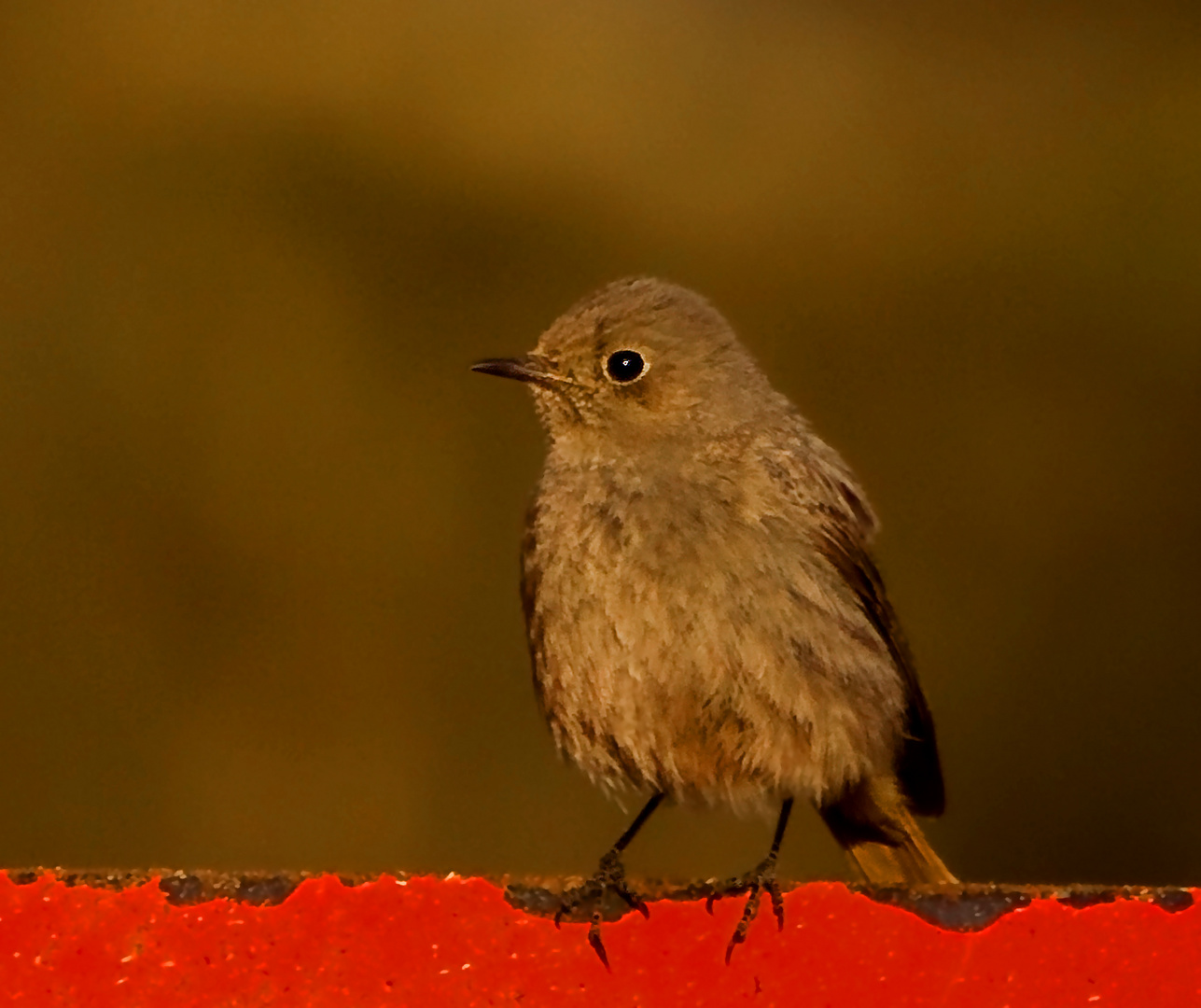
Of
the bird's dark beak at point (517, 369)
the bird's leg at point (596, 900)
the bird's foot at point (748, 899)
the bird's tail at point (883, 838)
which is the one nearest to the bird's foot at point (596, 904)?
the bird's leg at point (596, 900)

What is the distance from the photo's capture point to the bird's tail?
11.5ft

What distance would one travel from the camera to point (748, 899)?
7.11ft

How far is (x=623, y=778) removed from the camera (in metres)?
3.19

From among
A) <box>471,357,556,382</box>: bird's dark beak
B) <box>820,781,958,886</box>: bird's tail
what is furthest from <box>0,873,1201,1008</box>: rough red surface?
<box>820,781,958,886</box>: bird's tail

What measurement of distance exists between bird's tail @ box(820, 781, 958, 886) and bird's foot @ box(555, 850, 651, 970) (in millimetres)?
1352

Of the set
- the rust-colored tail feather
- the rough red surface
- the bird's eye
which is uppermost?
the bird's eye

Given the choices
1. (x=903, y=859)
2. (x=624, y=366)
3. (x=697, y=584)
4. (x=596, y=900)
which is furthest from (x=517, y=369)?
(x=903, y=859)

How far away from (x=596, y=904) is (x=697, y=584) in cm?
83

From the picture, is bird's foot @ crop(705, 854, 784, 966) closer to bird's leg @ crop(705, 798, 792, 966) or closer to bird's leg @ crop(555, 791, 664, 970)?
bird's leg @ crop(705, 798, 792, 966)

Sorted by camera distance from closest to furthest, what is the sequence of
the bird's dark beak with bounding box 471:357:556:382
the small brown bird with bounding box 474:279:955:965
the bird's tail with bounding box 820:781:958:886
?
the small brown bird with bounding box 474:279:955:965
the bird's dark beak with bounding box 471:357:556:382
the bird's tail with bounding box 820:781:958:886

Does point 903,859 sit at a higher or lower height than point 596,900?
lower

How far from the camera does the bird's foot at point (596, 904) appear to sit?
2115 millimetres

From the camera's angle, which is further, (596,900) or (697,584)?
(697,584)

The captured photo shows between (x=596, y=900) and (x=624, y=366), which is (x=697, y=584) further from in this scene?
(x=596, y=900)
